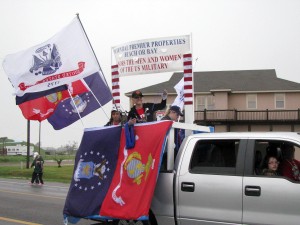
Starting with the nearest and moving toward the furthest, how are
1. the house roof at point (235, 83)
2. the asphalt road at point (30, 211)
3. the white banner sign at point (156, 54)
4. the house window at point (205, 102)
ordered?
1. the asphalt road at point (30, 211)
2. the white banner sign at point (156, 54)
3. the house roof at point (235, 83)
4. the house window at point (205, 102)

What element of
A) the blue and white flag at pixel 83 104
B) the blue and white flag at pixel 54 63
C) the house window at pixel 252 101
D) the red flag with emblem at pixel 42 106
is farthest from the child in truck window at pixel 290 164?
the house window at pixel 252 101

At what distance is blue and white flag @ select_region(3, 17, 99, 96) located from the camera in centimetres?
856

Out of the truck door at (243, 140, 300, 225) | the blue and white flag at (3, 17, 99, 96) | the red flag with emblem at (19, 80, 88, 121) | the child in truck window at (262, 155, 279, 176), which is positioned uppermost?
the blue and white flag at (3, 17, 99, 96)

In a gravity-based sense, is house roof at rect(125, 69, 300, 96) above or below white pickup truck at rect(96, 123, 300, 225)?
above

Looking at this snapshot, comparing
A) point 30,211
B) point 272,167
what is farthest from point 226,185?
point 30,211

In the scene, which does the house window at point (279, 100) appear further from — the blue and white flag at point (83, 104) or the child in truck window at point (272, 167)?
the child in truck window at point (272, 167)

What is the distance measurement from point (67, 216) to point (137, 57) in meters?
4.40

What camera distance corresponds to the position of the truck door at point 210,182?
549 centimetres

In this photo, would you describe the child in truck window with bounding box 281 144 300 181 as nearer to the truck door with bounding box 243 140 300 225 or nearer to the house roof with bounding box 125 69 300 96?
the truck door with bounding box 243 140 300 225

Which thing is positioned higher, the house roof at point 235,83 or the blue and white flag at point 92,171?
the house roof at point 235,83

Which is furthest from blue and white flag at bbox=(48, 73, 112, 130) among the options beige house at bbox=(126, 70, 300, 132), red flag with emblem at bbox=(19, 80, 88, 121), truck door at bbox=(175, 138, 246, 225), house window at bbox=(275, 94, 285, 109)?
house window at bbox=(275, 94, 285, 109)

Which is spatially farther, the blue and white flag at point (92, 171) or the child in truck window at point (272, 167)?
the blue and white flag at point (92, 171)

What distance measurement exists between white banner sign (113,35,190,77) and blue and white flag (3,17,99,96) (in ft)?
4.82

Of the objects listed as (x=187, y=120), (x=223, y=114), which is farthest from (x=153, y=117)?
(x=223, y=114)
